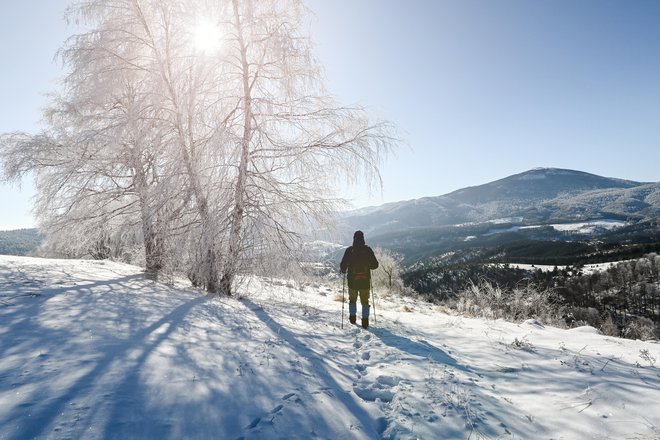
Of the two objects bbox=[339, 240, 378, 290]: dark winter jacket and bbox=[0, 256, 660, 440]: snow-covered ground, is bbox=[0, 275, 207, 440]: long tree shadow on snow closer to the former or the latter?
bbox=[0, 256, 660, 440]: snow-covered ground

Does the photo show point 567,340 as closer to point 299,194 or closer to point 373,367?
point 373,367

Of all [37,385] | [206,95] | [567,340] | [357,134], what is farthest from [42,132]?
[567,340]

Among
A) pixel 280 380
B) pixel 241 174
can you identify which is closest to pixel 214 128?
pixel 241 174

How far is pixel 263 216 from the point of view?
830cm

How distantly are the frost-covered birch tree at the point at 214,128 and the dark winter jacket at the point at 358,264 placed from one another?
56.8 inches

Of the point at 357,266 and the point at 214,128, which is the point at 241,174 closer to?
the point at 214,128

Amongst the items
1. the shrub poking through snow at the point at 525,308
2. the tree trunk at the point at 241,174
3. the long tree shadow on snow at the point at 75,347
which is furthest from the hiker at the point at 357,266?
the shrub poking through snow at the point at 525,308

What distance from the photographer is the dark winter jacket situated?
25.6 feet

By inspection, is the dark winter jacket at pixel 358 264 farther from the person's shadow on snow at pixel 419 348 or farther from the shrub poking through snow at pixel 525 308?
the shrub poking through snow at pixel 525 308

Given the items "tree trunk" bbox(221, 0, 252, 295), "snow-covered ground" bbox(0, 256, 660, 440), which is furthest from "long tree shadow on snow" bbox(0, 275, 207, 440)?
"tree trunk" bbox(221, 0, 252, 295)

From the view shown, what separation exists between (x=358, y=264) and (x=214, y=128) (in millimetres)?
4978

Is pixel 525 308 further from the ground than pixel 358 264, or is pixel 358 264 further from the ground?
pixel 358 264

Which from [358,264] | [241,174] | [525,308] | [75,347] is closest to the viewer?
[75,347]

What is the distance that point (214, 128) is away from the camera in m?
8.22
